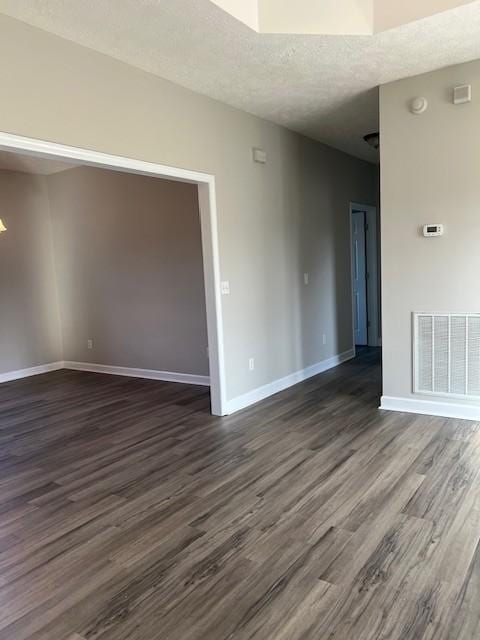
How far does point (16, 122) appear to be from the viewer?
260 cm

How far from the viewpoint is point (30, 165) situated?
5895 mm

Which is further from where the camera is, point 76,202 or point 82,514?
point 76,202

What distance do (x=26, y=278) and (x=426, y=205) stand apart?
523cm

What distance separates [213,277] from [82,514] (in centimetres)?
218

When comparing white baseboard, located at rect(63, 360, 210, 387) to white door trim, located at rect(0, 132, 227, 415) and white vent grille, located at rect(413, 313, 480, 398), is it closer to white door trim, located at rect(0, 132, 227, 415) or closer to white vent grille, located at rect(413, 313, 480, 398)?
white door trim, located at rect(0, 132, 227, 415)

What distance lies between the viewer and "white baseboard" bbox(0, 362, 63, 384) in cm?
613

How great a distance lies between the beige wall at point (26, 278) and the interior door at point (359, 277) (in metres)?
4.56

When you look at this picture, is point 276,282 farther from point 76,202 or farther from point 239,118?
point 76,202

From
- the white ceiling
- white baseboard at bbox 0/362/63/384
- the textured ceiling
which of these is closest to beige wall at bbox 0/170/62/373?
white baseboard at bbox 0/362/63/384

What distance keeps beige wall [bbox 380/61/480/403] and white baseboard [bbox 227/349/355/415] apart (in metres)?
1.21

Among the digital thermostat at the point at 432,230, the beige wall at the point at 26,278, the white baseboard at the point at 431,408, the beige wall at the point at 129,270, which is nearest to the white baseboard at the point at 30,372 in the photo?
the beige wall at the point at 26,278

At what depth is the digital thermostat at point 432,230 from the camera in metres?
3.74

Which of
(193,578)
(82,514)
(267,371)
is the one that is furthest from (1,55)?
(267,371)

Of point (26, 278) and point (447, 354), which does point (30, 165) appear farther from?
point (447, 354)
